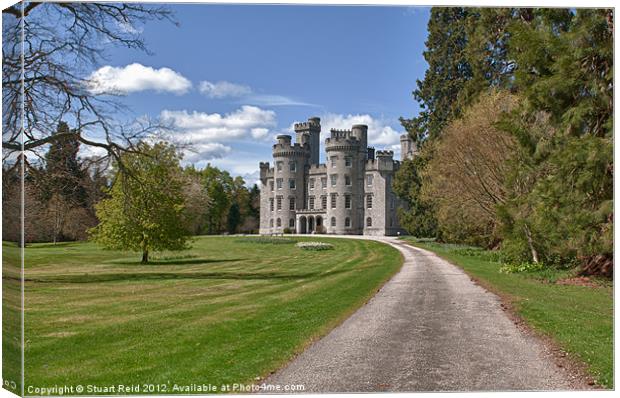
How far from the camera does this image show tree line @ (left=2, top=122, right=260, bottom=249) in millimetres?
6605

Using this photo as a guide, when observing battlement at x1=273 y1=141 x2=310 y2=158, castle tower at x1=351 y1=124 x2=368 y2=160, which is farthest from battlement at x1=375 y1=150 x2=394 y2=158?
battlement at x1=273 y1=141 x2=310 y2=158

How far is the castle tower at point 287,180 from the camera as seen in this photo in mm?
7348

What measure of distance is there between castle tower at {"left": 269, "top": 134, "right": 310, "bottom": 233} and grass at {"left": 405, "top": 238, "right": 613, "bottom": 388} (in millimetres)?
3677

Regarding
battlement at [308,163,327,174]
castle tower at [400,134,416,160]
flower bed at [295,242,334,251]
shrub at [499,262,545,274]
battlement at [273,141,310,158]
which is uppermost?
castle tower at [400,134,416,160]

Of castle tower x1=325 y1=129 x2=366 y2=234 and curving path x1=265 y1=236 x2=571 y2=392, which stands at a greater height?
castle tower x1=325 y1=129 x2=366 y2=234

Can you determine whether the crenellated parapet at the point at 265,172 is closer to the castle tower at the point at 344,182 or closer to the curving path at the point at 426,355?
the castle tower at the point at 344,182

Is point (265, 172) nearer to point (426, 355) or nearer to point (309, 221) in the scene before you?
point (309, 221)

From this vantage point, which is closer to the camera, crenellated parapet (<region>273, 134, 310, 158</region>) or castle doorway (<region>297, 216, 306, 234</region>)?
crenellated parapet (<region>273, 134, 310, 158</region>)

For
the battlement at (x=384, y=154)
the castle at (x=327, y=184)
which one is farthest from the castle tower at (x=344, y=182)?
the battlement at (x=384, y=154)

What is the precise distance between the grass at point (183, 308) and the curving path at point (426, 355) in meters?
0.32

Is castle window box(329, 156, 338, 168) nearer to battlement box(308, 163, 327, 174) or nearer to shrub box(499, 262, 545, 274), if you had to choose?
battlement box(308, 163, 327, 174)

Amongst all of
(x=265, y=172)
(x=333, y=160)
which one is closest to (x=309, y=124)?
(x=265, y=172)

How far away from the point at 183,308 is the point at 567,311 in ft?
18.1

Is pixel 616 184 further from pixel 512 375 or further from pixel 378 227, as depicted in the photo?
pixel 378 227
